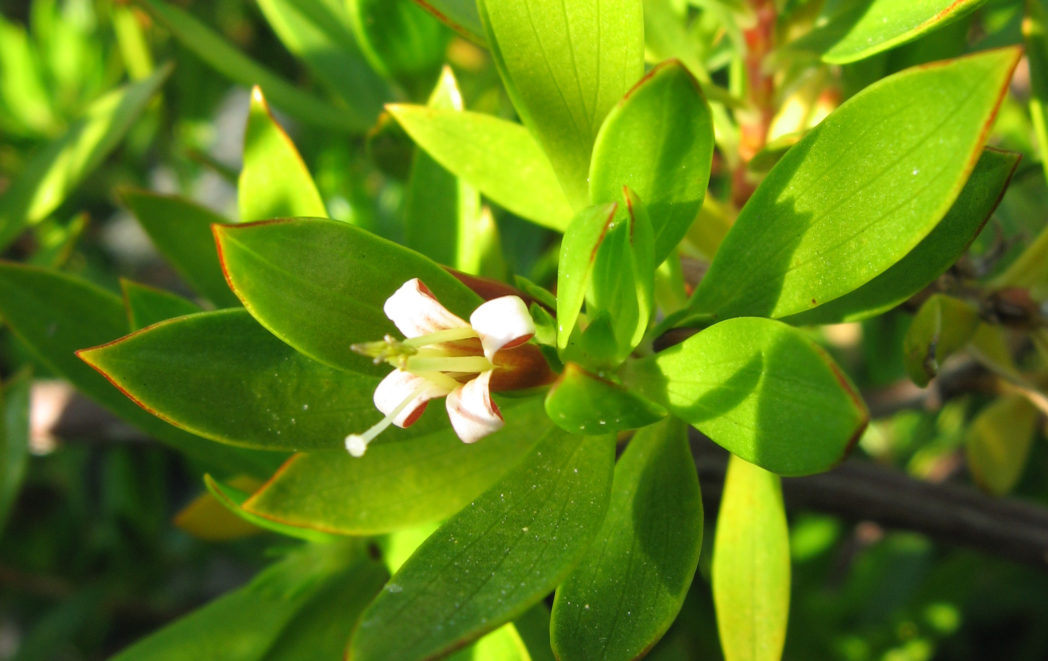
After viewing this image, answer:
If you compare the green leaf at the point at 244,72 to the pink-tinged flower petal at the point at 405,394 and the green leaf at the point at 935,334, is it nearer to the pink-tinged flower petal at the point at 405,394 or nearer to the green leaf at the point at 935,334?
the pink-tinged flower petal at the point at 405,394

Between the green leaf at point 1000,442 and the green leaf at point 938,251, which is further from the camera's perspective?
the green leaf at point 1000,442

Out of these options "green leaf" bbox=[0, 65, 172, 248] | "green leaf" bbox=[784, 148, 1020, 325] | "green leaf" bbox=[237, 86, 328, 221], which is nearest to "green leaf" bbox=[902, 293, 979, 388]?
"green leaf" bbox=[784, 148, 1020, 325]


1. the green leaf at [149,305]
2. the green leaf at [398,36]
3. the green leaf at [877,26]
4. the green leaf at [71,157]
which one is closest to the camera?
the green leaf at [877,26]

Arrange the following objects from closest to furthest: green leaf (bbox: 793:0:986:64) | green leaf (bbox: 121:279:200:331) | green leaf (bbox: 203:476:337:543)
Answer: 1. green leaf (bbox: 793:0:986:64)
2. green leaf (bbox: 203:476:337:543)
3. green leaf (bbox: 121:279:200:331)

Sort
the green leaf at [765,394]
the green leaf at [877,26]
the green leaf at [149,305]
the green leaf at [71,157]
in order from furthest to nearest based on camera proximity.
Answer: the green leaf at [71,157], the green leaf at [149,305], the green leaf at [877,26], the green leaf at [765,394]

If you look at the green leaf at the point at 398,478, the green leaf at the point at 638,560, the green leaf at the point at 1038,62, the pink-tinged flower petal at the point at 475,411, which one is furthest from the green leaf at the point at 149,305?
the green leaf at the point at 1038,62

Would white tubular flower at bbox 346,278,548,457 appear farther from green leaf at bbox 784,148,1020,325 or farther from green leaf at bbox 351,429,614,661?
green leaf at bbox 784,148,1020,325

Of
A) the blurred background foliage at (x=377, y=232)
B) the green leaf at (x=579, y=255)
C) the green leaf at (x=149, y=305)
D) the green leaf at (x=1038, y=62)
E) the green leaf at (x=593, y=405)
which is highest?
the green leaf at (x=1038, y=62)

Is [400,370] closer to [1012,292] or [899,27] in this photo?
[899,27]
